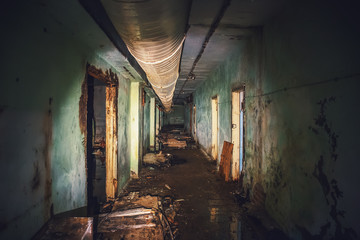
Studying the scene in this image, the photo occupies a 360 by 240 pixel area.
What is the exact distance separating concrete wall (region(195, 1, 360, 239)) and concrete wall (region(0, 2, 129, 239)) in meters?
2.48

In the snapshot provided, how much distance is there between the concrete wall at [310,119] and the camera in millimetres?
1514

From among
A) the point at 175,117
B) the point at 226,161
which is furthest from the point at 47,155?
the point at 175,117

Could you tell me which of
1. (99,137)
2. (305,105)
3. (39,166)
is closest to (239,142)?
(305,105)

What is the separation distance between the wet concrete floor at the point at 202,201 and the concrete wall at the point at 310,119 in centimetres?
52

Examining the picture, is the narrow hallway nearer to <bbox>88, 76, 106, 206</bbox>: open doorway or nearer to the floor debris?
<bbox>88, 76, 106, 206</bbox>: open doorway

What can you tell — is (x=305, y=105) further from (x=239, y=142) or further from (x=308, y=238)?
(x=239, y=142)

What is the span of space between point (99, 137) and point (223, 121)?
133 inches

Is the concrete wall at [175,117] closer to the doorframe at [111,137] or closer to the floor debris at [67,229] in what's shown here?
the doorframe at [111,137]

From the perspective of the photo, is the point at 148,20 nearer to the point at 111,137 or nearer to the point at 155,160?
the point at 111,137

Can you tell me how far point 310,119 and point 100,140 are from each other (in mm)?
4258

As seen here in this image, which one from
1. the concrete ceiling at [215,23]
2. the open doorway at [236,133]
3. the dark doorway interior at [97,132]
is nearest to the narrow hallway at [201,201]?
the open doorway at [236,133]

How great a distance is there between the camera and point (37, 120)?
163 centimetres

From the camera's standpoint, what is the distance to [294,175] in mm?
2225

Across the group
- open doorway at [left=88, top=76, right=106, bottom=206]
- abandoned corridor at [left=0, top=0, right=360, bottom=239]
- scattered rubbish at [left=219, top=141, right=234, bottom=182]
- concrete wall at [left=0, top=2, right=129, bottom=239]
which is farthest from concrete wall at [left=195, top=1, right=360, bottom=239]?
open doorway at [left=88, top=76, right=106, bottom=206]
